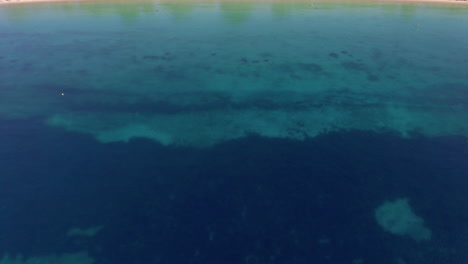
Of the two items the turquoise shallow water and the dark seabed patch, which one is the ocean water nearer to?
the dark seabed patch

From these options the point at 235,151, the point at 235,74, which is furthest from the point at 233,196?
the point at 235,74

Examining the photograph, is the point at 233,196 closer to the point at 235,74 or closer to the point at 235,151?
the point at 235,151

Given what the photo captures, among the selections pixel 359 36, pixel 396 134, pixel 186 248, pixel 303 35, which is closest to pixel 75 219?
pixel 186 248

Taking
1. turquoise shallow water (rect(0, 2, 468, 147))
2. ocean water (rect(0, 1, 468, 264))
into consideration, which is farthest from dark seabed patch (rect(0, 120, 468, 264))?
turquoise shallow water (rect(0, 2, 468, 147))

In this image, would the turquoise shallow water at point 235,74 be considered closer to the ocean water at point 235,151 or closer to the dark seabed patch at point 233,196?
the ocean water at point 235,151

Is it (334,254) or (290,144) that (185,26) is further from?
(334,254)

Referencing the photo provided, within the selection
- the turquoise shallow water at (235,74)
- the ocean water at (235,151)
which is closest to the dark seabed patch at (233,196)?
the ocean water at (235,151)
